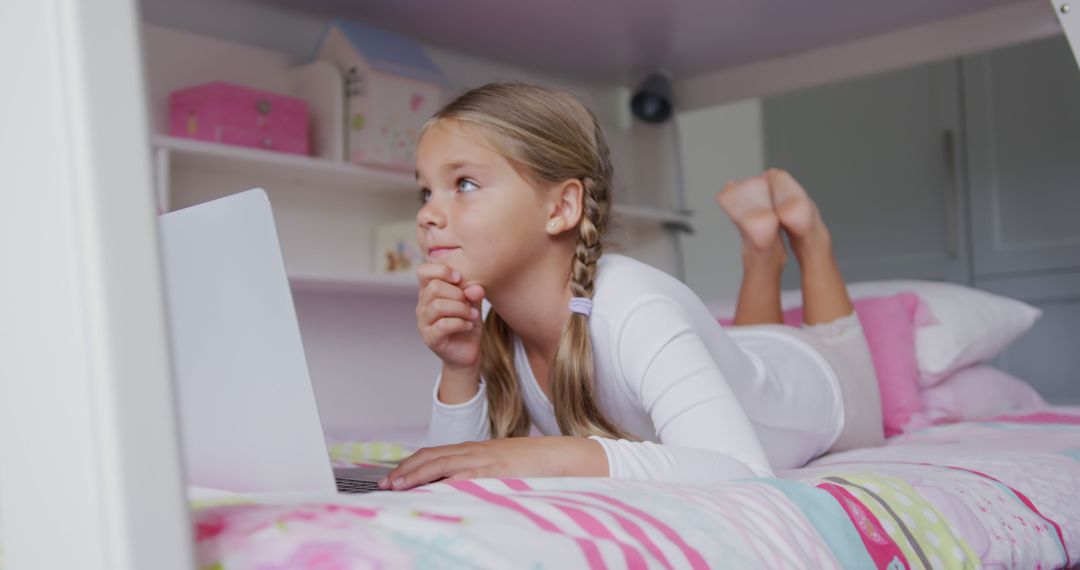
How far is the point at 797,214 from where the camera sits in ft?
5.29

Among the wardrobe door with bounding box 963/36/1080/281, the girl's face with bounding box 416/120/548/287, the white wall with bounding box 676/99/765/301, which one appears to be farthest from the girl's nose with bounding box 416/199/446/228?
the white wall with bounding box 676/99/765/301

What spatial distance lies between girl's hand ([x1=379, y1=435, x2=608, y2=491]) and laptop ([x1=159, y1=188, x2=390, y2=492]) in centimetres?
13

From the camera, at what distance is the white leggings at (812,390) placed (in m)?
1.21

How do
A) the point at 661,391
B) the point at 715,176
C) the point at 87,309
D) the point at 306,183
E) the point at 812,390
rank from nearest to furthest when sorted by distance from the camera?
the point at 87,309
the point at 661,391
the point at 812,390
the point at 306,183
the point at 715,176

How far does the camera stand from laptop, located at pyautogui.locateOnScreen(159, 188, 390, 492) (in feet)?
1.80

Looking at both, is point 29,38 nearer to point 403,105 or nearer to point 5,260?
point 5,260

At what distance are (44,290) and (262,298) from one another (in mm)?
191

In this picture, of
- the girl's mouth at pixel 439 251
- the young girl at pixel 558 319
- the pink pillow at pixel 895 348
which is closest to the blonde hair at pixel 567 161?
the young girl at pixel 558 319

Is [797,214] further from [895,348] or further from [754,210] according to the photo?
[895,348]

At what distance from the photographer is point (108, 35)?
371 millimetres

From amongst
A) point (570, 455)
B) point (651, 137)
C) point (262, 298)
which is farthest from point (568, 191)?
point (651, 137)

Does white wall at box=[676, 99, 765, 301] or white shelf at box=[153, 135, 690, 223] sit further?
white wall at box=[676, 99, 765, 301]

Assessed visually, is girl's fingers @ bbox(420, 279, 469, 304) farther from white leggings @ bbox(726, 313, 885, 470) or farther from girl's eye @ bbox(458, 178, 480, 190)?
white leggings @ bbox(726, 313, 885, 470)

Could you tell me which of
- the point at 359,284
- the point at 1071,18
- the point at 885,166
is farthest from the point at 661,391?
the point at 885,166
